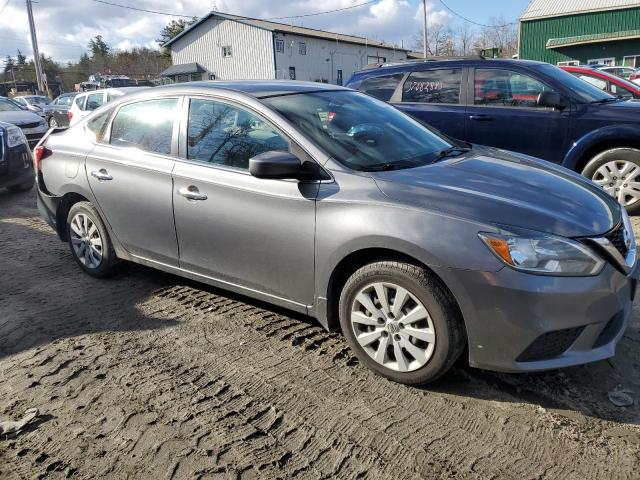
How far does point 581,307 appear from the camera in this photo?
2537 mm

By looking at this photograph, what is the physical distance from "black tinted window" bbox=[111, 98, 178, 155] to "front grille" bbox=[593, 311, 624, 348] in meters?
3.00

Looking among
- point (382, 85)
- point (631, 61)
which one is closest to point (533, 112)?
point (382, 85)

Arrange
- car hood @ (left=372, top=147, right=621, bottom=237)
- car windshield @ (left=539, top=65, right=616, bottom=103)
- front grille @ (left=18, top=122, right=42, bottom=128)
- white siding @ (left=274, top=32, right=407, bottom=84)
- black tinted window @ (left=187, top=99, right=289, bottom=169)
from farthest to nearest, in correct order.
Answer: white siding @ (left=274, top=32, right=407, bottom=84) → front grille @ (left=18, top=122, right=42, bottom=128) → car windshield @ (left=539, top=65, right=616, bottom=103) → black tinted window @ (left=187, top=99, right=289, bottom=169) → car hood @ (left=372, top=147, right=621, bottom=237)

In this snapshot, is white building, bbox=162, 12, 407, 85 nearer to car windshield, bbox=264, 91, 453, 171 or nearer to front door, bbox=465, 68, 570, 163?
front door, bbox=465, 68, 570, 163

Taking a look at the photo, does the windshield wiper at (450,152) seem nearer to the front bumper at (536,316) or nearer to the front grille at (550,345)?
the front bumper at (536,316)

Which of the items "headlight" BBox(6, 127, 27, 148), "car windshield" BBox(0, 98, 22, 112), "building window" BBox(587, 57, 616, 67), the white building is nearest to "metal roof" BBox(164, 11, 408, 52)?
the white building

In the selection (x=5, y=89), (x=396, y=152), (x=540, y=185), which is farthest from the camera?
(x=5, y=89)

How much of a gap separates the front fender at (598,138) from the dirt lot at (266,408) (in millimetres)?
2936

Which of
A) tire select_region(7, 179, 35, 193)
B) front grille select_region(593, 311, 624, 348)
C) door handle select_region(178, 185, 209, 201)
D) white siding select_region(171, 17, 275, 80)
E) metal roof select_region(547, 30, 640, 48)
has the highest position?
white siding select_region(171, 17, 275, 80)

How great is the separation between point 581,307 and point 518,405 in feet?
2.06

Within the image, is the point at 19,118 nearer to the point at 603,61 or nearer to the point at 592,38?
the point at 592,38

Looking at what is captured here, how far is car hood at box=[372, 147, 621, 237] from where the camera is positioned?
2654 millimetres

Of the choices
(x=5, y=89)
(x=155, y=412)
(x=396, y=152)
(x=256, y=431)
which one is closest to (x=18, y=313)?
(x=155, y=412)

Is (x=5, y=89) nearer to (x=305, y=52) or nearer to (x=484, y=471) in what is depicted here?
(x=305, y=52)
